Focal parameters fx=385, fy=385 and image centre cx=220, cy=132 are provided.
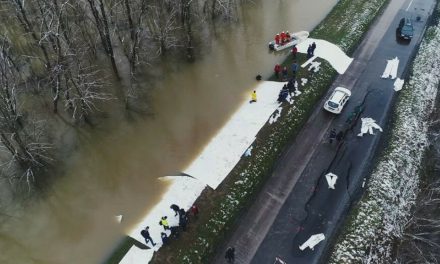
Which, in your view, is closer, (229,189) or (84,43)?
(229,189)

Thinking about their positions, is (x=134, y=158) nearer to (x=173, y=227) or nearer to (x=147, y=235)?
(x=173, y=227)

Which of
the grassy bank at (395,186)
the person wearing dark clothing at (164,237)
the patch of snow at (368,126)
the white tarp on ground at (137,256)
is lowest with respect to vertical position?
the grassy bank at (395,186)

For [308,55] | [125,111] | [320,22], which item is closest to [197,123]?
[125,111]

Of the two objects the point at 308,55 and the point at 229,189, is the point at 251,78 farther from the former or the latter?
the point at 229,189

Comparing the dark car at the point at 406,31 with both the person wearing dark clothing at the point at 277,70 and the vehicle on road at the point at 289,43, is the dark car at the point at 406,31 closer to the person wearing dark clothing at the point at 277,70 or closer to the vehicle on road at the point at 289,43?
the vehicle on road at the point at 289,43

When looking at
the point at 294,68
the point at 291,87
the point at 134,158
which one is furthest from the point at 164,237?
the point at 294,68

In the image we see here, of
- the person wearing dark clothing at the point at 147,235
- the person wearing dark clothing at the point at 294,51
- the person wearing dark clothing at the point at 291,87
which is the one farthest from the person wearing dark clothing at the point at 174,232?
the person wearing dark clothing at the point at 294,51
